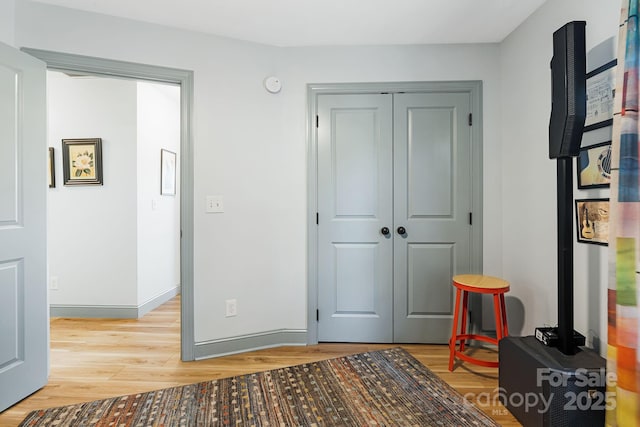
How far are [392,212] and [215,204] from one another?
1380 mm

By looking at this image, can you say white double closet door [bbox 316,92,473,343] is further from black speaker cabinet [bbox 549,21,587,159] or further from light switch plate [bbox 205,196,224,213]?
black speaker cabinet [bbox 549,21,587,159]

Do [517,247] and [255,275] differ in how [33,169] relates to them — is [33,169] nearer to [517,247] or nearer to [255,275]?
[255,275]

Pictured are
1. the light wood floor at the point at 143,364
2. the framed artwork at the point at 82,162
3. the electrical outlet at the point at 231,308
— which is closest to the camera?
the light wood floor at the point at 143,364

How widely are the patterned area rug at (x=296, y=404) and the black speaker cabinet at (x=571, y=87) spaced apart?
4.76 ft

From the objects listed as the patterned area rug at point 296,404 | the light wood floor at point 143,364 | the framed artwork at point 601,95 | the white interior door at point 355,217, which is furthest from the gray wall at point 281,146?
the patterned area rug at point 296,404

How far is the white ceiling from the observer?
2.18 meters

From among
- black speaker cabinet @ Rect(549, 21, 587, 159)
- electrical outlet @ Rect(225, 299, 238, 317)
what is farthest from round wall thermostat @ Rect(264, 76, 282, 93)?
black speaker cabinet @ Rect(549, 21, 587, 159)

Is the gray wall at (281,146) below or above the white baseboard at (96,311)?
above

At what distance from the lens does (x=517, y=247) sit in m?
2.53

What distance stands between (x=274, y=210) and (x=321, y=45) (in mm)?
1368

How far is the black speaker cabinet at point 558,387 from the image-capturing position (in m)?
1.50

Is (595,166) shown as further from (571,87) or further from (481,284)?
(481,284)

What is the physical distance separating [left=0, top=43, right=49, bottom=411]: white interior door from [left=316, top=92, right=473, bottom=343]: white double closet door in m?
1.83

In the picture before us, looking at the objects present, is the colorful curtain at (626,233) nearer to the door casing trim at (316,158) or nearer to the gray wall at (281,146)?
the gray wall at (281,146)
